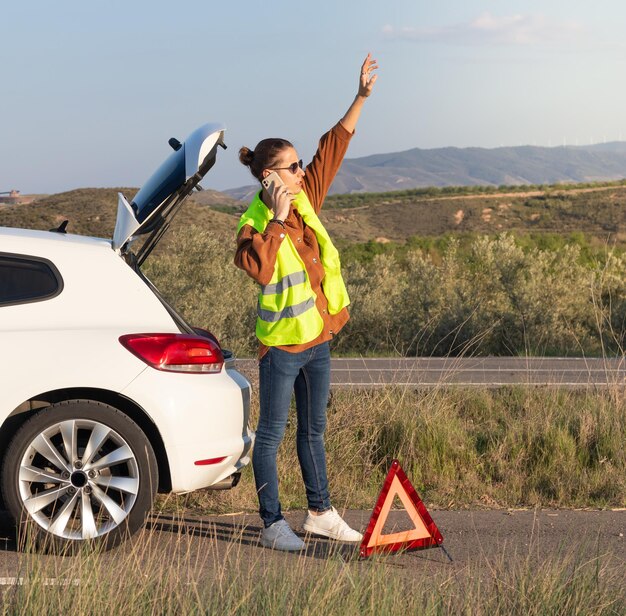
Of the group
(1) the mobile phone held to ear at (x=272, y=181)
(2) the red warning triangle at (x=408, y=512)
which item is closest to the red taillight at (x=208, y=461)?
(2) the red warning triangle at (x=408, y=512)

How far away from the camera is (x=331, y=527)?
575 centimetres

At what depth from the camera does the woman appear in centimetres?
538

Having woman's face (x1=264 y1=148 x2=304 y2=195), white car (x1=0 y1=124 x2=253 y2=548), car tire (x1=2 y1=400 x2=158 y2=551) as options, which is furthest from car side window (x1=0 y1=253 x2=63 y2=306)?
woman's face (x1=264 y1=148 x2=304 y2=195)

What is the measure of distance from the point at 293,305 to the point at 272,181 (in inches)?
24.3

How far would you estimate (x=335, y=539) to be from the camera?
19.1 ft

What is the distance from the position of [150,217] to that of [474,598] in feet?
8.71

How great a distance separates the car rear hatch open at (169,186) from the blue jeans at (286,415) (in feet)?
2.98

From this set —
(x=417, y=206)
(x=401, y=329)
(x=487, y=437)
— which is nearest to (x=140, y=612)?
(x=487, y=437)

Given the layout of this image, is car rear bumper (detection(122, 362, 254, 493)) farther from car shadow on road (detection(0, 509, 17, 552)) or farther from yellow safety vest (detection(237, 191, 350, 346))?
car shadow on road (detection(0, 509, 17, 552))

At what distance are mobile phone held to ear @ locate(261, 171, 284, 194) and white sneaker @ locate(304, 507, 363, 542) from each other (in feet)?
5.73

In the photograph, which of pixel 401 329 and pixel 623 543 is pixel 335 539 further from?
pixel 401 329

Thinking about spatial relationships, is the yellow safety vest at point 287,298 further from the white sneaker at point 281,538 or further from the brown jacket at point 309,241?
the white sneaker at point 281,538

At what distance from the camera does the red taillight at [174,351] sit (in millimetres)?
5438

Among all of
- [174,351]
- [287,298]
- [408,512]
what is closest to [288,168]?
[287,298]
